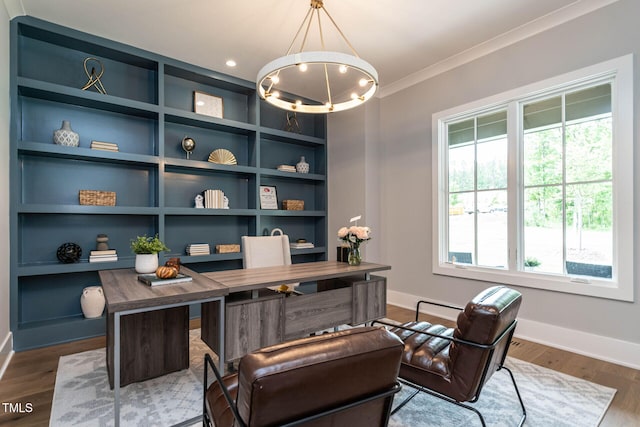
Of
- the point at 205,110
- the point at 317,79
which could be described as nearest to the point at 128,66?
the point at 205,110

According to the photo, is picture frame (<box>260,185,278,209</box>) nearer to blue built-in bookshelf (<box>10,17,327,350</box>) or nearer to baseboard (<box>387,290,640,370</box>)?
blue built-in bookshelf (<box>10,17,327,350</box>)

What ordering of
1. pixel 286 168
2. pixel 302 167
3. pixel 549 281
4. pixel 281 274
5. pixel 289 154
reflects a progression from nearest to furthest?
pixel 281 274 < pixel 549 281 < pixel 286 168 < pixel 302 167 < pixel 289 154

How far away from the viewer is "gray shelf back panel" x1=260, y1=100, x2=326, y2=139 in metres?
4.90

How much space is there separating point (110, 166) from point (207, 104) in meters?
1.40

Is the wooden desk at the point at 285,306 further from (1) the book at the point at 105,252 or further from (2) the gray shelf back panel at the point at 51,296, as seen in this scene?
(2) the gray shelf back panel at the point at 51,296

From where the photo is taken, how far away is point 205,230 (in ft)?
14.0

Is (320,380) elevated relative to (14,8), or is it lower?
lower

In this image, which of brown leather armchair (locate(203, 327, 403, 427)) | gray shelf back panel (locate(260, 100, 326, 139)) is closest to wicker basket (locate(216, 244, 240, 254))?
gray shelf back panel (locate(260, 100, 326, 139))

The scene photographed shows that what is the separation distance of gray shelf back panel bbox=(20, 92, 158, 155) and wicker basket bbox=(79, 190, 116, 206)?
557 millimetres

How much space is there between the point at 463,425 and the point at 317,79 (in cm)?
407

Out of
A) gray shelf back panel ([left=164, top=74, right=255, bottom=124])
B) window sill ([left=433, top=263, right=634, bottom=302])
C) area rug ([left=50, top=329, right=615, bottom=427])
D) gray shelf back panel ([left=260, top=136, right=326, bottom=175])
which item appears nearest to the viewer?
area rug ([left=50, top=329, right=615, bottom=427])

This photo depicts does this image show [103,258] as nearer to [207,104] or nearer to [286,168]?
[207,104]

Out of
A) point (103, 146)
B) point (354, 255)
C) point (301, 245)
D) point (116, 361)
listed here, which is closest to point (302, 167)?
point (301, 245)

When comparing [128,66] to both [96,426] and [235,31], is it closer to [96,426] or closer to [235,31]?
[235,31]
